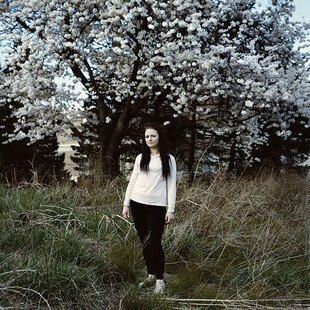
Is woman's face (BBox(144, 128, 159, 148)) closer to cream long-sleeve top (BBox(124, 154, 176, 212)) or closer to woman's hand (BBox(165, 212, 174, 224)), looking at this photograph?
cream long-sleeve top (BBox(124, 154, 176, 212))

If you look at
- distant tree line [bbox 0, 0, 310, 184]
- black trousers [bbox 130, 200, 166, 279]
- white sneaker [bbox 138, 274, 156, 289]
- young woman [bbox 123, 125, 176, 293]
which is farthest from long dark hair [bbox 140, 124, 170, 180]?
distant tree line [bbox 0, 0, 310, 184]

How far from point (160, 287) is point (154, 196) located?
90cm

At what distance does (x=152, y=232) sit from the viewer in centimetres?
513

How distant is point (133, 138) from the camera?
58.6 ft

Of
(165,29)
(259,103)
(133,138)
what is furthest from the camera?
(133,138)

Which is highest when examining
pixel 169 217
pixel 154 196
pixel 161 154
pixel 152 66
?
pixel 152 66

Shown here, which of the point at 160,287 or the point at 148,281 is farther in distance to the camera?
the point at 148,281

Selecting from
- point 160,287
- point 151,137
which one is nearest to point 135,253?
point 160,287

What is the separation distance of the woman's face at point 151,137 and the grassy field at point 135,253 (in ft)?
4.26

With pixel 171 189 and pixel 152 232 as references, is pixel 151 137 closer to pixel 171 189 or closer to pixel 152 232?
pixel 171 189

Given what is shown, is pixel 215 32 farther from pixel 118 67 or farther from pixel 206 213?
pixel 206 213

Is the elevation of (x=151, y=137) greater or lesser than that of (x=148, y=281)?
greater

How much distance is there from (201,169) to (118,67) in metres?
4.20

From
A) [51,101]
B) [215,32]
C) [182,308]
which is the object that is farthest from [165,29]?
[182,308]
